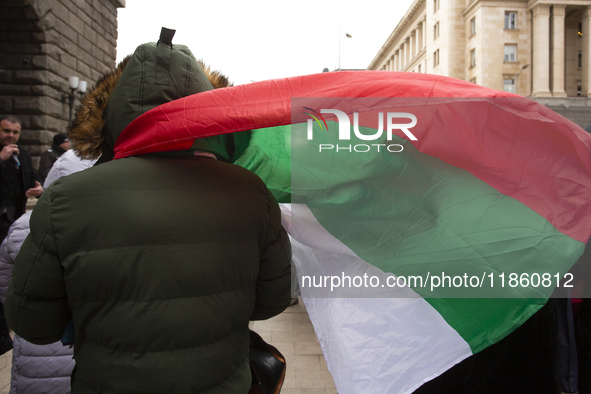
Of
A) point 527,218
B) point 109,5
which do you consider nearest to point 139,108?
point 527,218

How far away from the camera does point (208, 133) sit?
1151 millimetres

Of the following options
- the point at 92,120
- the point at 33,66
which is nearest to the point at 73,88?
the point at 33,66

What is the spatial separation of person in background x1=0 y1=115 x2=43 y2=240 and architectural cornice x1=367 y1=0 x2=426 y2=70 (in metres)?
49.8

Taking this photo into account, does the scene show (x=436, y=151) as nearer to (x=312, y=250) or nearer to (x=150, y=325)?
(x=312, y=250)

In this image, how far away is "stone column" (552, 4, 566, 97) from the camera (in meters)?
33.8

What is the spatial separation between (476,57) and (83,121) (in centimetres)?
3983

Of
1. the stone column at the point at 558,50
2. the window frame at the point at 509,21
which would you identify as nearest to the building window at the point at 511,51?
the window frame at the point at 509,21

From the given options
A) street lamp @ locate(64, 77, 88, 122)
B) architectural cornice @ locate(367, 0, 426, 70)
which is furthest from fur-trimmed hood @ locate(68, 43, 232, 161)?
architectural cornice @ locate(367, 0, 426, 70)

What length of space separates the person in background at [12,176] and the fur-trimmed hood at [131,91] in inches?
125

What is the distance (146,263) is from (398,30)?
59.4m

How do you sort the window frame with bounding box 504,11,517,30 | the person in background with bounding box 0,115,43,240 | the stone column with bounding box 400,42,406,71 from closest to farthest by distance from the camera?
1. the person in background with bounding box 0,115,43,240
2. the window frame with bounding box 504,11,517,30
3. the stone column with bounding box 400,42,406,71

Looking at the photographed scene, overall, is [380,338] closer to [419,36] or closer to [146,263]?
[146,263]

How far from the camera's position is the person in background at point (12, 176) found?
3781 mm

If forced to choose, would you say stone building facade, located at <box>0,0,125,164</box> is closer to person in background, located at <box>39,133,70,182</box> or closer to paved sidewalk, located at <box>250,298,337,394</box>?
person in background, located at <box>39,133,70,182</box>
